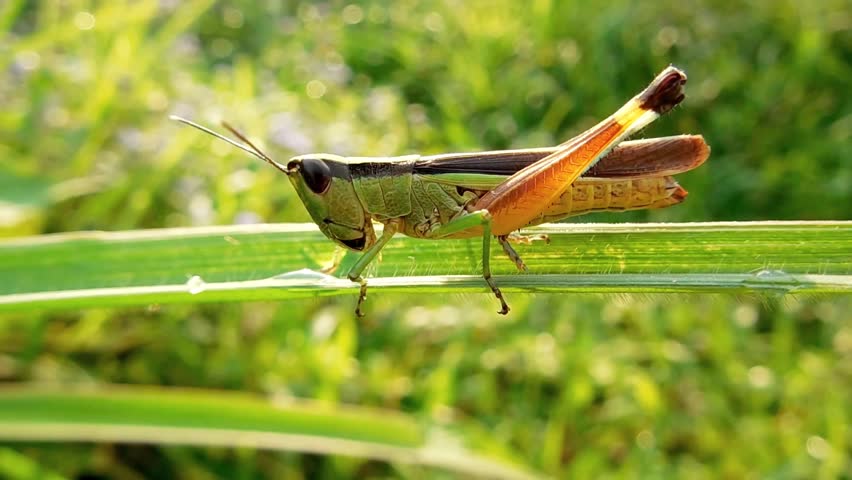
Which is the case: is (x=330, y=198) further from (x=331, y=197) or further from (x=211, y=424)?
(x=211, y=424)

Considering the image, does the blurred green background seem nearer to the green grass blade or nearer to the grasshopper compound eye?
the green grass blade

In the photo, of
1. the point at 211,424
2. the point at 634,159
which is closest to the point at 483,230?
the point at 634,159

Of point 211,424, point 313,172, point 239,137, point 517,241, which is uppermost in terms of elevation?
point 239,137

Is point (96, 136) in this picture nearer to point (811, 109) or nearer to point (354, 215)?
point (354, 215)

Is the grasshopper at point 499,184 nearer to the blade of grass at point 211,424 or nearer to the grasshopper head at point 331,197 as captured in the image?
the grasshopper head at point 331,197

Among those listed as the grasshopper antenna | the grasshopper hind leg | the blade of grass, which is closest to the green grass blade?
the grasshopper hind leg

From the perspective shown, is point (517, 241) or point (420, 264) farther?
point (517, 241)

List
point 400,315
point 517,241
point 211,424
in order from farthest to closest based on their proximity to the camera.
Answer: point 400,315
point 211,424
point 517,241

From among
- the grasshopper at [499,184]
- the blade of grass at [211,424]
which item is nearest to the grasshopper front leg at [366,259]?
the grasshopper at [499,184]
